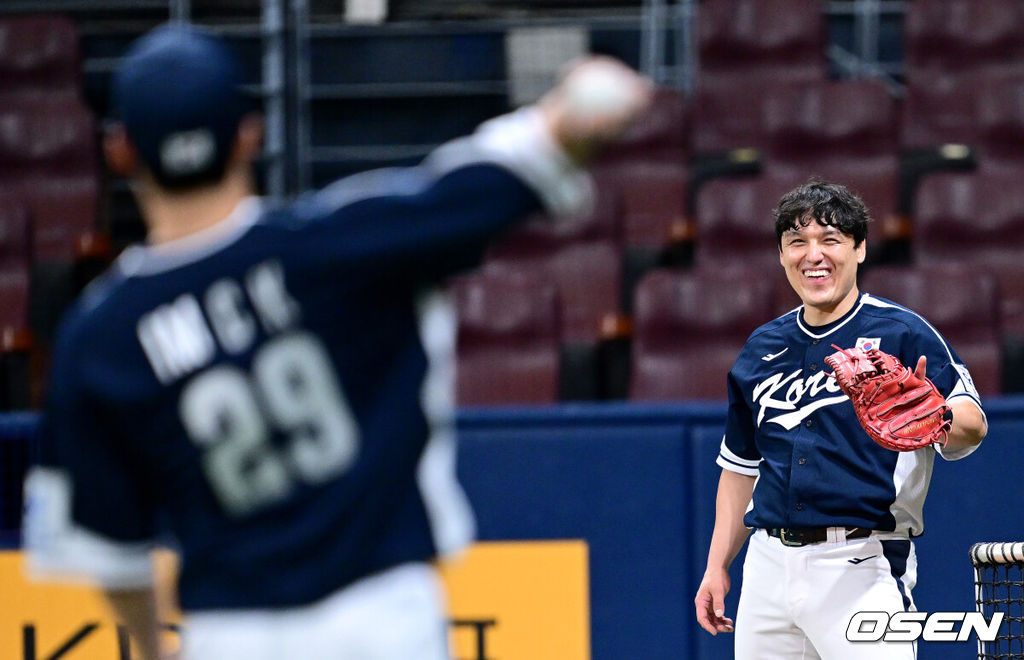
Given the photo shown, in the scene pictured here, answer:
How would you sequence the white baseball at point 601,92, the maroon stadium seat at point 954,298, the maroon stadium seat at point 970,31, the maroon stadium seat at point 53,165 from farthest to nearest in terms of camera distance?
1. the maroon stadium seat at point 970,31
2. the maroon stadium seat at point 53,165
3. the maroon stadium seat at point 954,298
4. the white baseball at point 601,92

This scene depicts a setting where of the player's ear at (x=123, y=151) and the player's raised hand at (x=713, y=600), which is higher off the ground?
the player's ear at (x=123, y=151)

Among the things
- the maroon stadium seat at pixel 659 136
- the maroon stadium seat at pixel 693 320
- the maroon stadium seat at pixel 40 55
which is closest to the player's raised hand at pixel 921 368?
the maroon stadium seat at pixel 693 320

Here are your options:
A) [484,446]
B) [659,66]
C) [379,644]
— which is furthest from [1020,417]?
[659,66]

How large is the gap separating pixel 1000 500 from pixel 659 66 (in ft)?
15.9

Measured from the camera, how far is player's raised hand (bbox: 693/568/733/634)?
3332 millimetres

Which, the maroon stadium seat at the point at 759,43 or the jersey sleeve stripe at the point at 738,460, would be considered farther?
the maroon stadium seat at the point at 759,43

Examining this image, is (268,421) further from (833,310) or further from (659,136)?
(659,136)

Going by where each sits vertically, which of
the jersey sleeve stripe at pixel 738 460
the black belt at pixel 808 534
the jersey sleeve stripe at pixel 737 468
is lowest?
the black belt at pixel 808 534

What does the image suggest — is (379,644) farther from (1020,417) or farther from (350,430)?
(1020,417)

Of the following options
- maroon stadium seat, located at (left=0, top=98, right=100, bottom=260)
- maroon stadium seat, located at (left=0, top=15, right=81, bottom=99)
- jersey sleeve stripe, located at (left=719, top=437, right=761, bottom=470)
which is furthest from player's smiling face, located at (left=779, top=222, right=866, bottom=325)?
maroon stadium seat, located at (left=0, top=15, right=81, bottom=99)

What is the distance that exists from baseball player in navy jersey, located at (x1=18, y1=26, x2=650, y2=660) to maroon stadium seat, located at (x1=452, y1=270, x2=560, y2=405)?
15.0ft

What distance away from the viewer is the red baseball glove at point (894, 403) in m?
2.89

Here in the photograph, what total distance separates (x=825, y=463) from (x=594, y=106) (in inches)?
74.2

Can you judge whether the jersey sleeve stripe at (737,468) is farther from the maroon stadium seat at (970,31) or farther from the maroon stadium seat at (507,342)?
the maroon stadium seat at (970,31)
